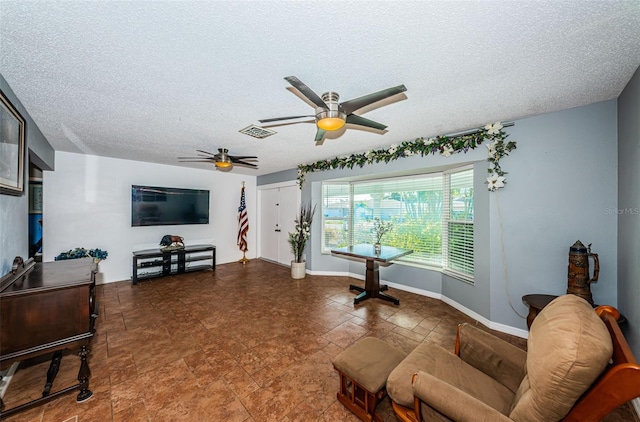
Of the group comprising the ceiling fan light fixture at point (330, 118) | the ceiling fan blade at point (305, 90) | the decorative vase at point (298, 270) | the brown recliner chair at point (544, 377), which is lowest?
the decorative vase at point (298, 270)

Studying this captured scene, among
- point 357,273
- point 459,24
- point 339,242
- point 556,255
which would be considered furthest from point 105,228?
point 556,255

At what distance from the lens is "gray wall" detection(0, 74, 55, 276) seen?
76.7 inches

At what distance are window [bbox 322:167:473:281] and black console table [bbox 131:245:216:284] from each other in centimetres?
288

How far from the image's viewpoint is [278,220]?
20.3ft

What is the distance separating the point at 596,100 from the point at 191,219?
6646mm

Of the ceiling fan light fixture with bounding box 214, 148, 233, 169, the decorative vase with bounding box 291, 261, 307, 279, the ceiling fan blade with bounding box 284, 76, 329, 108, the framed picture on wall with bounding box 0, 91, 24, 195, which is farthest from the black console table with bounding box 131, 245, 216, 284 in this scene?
the ceiling fan blade with bounding box 284, 76, 329, 108

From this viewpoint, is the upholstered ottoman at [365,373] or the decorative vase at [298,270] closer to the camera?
the upholstered ottoman at [365,373]

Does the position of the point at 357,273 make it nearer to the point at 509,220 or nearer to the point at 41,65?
the point at 509,220

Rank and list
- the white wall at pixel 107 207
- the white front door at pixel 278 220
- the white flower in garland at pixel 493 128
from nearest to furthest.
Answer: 1. the white flower in garland at pixel 493 128
2. the white wall at pixel 107 207
3. the white front door at pixel 278 220

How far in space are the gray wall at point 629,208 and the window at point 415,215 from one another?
4.27 feet

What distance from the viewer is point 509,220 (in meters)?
2.77

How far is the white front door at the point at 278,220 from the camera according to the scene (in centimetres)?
578

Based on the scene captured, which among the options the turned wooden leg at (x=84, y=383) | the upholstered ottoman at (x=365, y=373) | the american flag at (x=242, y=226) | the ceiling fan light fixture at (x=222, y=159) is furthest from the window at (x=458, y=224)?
the american flag at (x=242, y=226)

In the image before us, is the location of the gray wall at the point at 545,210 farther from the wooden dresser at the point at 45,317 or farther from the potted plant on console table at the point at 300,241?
the wooden dresser at the point at 45,317
